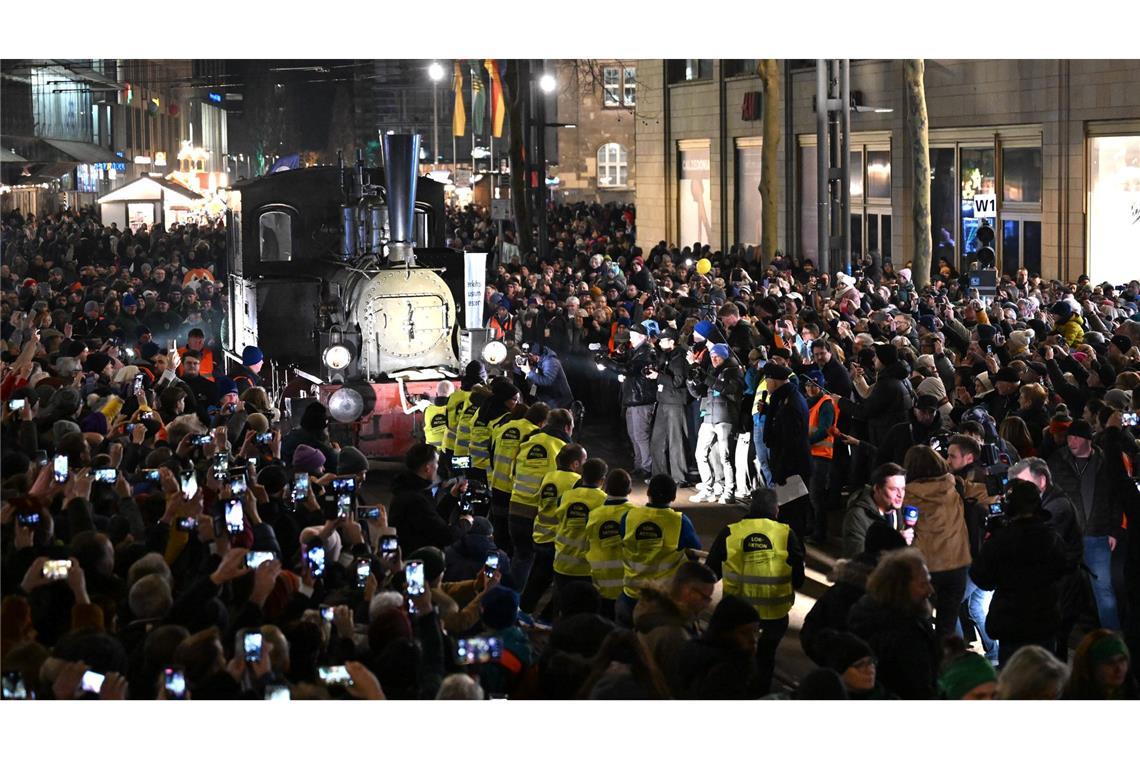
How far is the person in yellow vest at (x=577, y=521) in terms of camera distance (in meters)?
11.0

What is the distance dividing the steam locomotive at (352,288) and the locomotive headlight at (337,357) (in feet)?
0.03

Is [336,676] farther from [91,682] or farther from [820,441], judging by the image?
[820,441]

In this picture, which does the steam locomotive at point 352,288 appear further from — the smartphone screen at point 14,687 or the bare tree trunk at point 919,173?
the smartphone screen at point 14,687

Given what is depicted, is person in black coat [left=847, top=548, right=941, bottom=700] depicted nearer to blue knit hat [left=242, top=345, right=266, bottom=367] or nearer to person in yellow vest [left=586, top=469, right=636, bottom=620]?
person in yellow vest [left=586, top=469, right=636, bottom=620]

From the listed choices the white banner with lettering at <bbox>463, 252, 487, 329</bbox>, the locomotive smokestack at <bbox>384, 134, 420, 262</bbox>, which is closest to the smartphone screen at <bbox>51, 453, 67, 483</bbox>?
the locomotive smokestack at <bbox>384, 134, 420, 262</bbox>

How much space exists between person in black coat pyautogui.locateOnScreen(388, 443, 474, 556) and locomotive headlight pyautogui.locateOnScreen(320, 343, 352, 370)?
7.12 metres

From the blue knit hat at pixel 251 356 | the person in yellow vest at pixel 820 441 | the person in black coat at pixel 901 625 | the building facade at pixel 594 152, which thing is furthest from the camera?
the building facade at pixel 594 152

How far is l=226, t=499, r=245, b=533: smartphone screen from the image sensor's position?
917 cm

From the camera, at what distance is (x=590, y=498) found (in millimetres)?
10945

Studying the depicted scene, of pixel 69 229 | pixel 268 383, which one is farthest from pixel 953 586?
pixel 69 229

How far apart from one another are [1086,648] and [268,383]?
47.6ft

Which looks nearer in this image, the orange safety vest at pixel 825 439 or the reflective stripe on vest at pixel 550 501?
the reflective stripe on vest at pixel 550 501

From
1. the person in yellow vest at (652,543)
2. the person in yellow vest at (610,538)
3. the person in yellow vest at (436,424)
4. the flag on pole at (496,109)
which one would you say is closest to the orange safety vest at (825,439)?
the person in yellow vest at (436,424)

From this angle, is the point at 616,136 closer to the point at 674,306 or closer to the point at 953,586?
the point at 674,306
